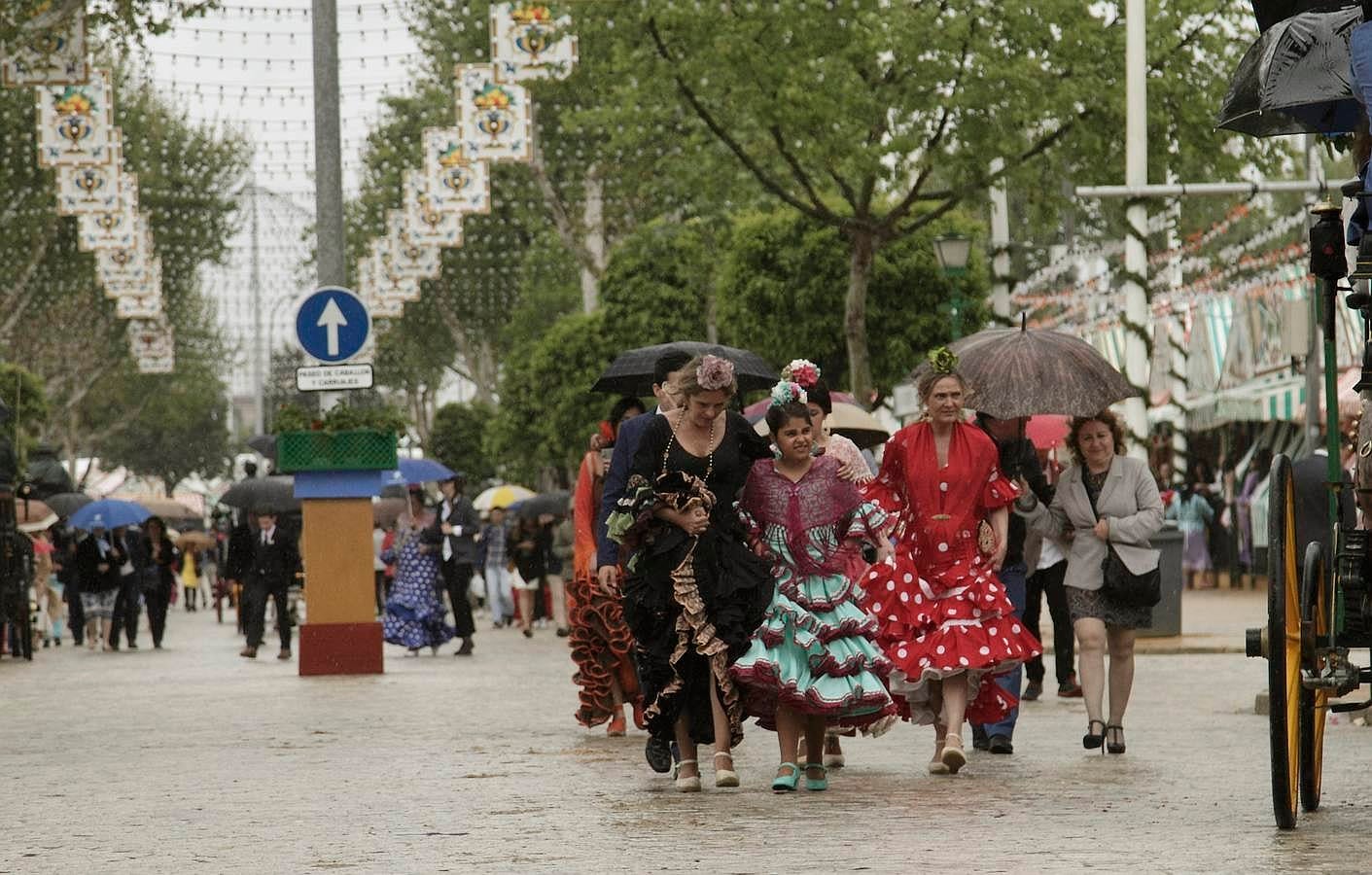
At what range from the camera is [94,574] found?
29.1 meters

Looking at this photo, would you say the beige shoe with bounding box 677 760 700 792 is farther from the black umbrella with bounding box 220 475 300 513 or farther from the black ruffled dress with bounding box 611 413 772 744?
the black umbrella with bounding box 220 475 300 513

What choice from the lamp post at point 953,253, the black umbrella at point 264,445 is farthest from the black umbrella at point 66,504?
the lamp post at point 953,253

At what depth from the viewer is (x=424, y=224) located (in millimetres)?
41562

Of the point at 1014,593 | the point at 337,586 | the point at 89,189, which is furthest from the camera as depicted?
the point at 89,189

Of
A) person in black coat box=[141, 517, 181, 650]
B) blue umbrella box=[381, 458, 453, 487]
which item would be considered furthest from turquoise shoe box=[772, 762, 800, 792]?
blue umbrella box=[381, 458, 453, 487]

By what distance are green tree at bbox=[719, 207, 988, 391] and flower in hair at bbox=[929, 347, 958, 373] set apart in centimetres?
2406

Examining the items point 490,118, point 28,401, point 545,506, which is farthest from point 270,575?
point 28,401

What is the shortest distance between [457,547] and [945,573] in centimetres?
1461

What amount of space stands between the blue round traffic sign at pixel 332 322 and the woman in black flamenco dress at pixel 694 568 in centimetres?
923

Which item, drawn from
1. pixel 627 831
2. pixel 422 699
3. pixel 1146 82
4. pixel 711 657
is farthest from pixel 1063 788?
pixel 1146 82

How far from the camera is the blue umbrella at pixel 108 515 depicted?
29.0m

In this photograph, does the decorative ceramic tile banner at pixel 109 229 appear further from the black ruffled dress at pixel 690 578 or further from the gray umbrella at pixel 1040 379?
the black ruffled dress at pixel 690 578

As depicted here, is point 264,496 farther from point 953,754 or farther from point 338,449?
point 953,754

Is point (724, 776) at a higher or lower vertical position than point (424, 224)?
lower
